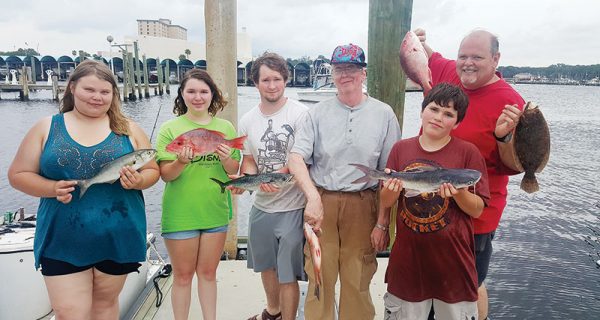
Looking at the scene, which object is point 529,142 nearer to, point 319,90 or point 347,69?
point 347,69

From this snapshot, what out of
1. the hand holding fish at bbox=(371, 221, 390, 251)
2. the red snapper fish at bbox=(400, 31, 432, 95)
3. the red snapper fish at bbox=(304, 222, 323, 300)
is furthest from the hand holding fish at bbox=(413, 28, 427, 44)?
the red snapper fish at bbox=(304, 222, 323, 300)

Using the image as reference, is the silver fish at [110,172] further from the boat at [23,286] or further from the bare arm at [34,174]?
the boat at [23,286]

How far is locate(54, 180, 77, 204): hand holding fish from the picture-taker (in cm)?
261

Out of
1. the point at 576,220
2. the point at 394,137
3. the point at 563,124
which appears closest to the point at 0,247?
the point at 394,137

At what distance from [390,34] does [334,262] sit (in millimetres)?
2235

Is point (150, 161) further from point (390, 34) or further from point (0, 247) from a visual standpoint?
point (390, 34)

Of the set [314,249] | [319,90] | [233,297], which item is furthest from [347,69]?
[319,90]

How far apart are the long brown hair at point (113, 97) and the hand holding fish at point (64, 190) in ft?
1.63

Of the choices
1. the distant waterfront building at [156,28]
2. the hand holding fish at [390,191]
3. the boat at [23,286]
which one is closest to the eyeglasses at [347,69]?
the hand holding fish at [390,191]

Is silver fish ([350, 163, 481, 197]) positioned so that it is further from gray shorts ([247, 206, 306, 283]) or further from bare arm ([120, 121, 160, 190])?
bare arm ([120, 121, 160, 190])

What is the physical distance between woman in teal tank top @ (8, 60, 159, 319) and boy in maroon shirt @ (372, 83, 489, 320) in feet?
6.19

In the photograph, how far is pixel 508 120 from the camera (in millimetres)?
2807

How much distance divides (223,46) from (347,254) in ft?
9.73

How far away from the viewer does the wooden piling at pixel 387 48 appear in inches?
156
